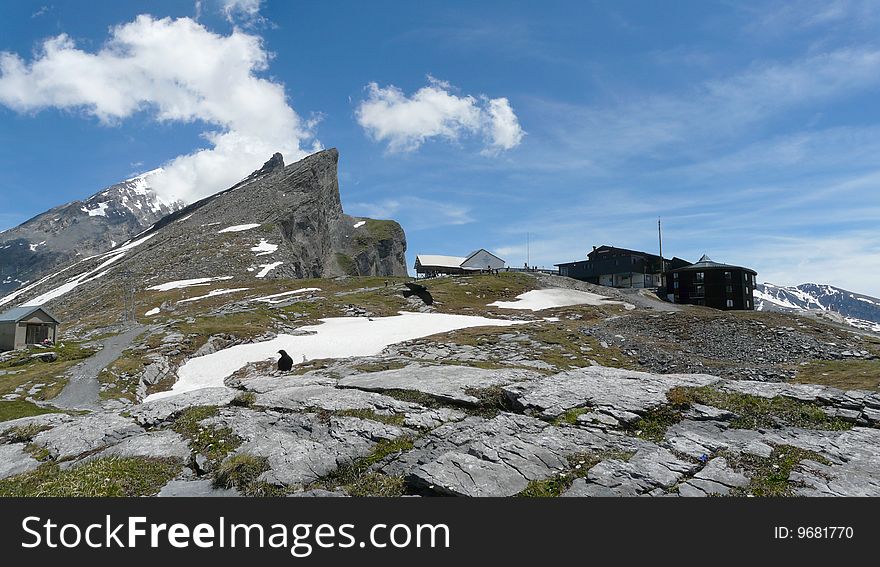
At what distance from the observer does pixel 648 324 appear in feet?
164

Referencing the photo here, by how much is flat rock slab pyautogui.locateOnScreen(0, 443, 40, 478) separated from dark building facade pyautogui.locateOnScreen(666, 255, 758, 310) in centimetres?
11681

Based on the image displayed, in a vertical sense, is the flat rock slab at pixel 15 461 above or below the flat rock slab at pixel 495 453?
below

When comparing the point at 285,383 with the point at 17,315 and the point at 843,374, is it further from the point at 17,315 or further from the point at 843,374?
the point at 17,315

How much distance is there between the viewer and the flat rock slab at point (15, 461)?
14398mm

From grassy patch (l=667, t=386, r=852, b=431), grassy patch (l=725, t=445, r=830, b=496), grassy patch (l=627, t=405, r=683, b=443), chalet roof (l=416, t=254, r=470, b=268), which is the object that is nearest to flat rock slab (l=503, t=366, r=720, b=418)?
grassy patch (l=627, t=405, r=683, b=443)

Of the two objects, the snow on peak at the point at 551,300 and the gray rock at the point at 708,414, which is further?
the snow on peak at the point at 551,300

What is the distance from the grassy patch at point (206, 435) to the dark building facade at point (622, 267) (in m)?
124

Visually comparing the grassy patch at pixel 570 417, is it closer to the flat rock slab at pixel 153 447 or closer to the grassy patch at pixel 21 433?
the flat rock slab at pixel 153 447

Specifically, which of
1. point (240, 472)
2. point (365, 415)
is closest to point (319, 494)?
point (240, 472)

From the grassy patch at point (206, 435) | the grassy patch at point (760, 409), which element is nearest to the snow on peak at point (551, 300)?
the grassy patch at point (760, 409)

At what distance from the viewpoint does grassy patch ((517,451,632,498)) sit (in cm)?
1060

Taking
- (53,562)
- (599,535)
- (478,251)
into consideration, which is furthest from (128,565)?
(478,251)

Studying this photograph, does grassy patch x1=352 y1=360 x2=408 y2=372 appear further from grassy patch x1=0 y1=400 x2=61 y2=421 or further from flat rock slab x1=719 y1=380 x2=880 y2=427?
grassy patch x1=0 y1=400 x2=61 y2=421

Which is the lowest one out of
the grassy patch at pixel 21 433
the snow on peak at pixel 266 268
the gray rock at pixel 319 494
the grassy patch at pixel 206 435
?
the grassy patch at pixel 21 433
